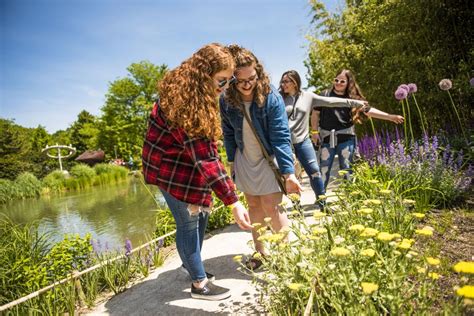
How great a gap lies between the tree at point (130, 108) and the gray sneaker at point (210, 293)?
33640 mm

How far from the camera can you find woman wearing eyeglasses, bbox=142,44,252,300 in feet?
5.67

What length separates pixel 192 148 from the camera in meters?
1.75

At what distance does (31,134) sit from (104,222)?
53403 mm

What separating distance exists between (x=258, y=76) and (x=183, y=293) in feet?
5.90

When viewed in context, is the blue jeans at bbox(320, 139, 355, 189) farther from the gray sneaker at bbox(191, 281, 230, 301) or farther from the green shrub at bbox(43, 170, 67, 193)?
the green shrub at bbox(43, 170, 67, 193)

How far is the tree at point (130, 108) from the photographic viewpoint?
34.4 meters

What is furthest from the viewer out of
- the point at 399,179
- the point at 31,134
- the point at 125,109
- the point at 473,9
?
the point at 31,134

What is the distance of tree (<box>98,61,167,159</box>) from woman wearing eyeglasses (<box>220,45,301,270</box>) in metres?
33.3

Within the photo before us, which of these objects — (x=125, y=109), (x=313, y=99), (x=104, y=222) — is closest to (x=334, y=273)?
(x=313, y=99)

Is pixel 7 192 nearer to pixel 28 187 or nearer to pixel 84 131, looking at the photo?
pixel 28 187

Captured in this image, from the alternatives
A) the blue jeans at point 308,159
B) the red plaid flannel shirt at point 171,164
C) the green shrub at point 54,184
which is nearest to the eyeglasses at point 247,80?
the red plaid flannel shirt at point 171,164

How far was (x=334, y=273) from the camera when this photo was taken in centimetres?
126

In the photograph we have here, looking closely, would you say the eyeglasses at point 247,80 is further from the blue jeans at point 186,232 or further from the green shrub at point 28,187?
the green shrub at point 28,187

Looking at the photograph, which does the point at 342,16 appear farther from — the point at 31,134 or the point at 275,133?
the point at 31,134
